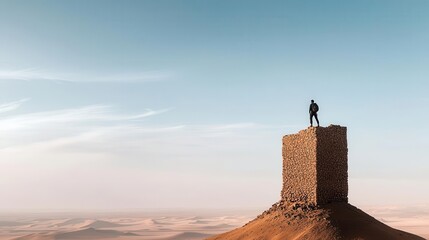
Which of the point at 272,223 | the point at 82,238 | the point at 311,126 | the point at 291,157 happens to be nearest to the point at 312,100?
the point at 311,126

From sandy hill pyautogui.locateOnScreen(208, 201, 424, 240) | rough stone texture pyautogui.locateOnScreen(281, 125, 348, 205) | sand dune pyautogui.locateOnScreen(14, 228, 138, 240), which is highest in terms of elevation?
rough stone texture pyautogui.locateOnScreen(281, 125, 348, 205)

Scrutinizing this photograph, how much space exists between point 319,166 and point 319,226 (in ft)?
12.4

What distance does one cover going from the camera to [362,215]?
1134 inches

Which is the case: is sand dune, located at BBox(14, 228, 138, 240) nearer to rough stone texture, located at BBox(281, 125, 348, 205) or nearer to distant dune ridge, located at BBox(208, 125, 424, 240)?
distant dune ridge, located at BBox(208, 125, 424, 240)

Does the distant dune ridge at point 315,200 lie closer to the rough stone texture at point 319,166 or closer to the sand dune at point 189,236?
the rough stone texture at point 319,166

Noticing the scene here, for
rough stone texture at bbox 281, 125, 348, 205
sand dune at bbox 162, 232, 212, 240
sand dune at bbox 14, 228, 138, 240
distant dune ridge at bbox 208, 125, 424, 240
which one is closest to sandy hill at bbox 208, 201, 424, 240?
distant dune ridge at bbox 208, 125, 424, 240

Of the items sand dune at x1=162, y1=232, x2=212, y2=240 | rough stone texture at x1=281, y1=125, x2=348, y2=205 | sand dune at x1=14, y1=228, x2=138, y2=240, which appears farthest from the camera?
sand dune at x1=162, y1=232, x2=212, y2=240

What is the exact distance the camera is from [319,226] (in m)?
27.3

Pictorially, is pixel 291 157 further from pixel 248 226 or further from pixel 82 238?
pixel 82 238

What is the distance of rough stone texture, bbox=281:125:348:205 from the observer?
29.5 metres

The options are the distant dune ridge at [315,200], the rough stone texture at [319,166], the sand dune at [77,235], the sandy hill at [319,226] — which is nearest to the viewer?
the sandy hill at [319,226]

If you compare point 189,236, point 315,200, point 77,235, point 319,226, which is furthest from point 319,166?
point 77,235

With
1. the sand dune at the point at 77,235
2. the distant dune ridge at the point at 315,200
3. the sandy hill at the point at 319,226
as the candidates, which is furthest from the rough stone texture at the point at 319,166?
the sand dune at the point at 77,235

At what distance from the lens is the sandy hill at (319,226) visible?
26.6 m
